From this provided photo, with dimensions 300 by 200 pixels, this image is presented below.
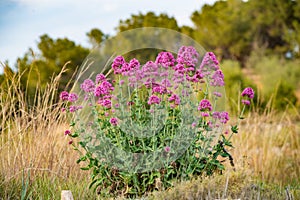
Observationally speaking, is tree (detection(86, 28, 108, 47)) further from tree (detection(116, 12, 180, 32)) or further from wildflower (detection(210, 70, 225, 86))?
wildflower (detection(210, 70, 225, 86))

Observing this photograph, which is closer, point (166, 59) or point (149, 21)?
point (166, 59)

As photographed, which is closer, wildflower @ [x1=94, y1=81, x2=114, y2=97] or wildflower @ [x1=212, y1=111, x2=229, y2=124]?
wildflower @ [x1=94, y1=81, x2=114, y2=97]

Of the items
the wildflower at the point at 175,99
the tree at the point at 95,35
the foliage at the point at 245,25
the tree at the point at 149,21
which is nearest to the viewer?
the wildflower at the point at 175,99

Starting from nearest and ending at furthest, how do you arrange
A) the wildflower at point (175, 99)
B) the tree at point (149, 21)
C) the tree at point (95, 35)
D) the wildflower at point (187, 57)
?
the wildflower at point (175, 99)
the wildflower at point (187, 57)
the tree at point (95, 35)
the tree at point (149, 21)

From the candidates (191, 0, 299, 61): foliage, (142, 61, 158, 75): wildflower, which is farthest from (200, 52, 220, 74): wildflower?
(191, 0, 299, 61): foliage

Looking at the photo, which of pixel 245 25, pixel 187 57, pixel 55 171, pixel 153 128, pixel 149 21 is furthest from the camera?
pixel 245 25

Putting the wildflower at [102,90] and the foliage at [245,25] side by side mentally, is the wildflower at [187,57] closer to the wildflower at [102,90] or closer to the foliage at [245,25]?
the wildflower at [102,90]

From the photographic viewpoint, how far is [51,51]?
15422 mm

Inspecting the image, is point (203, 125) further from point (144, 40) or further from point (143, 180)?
point (144, 40)

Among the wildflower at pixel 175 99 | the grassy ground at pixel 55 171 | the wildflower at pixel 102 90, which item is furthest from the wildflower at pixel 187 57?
the grassy ground at pixel 55 171

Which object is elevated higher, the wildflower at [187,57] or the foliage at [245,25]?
the foliage at [245,25]

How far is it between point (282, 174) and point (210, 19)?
18.6 meters

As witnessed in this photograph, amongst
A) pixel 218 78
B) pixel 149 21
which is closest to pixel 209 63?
pixel 218 78

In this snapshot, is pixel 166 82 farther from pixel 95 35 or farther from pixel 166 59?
pixel 95 35
